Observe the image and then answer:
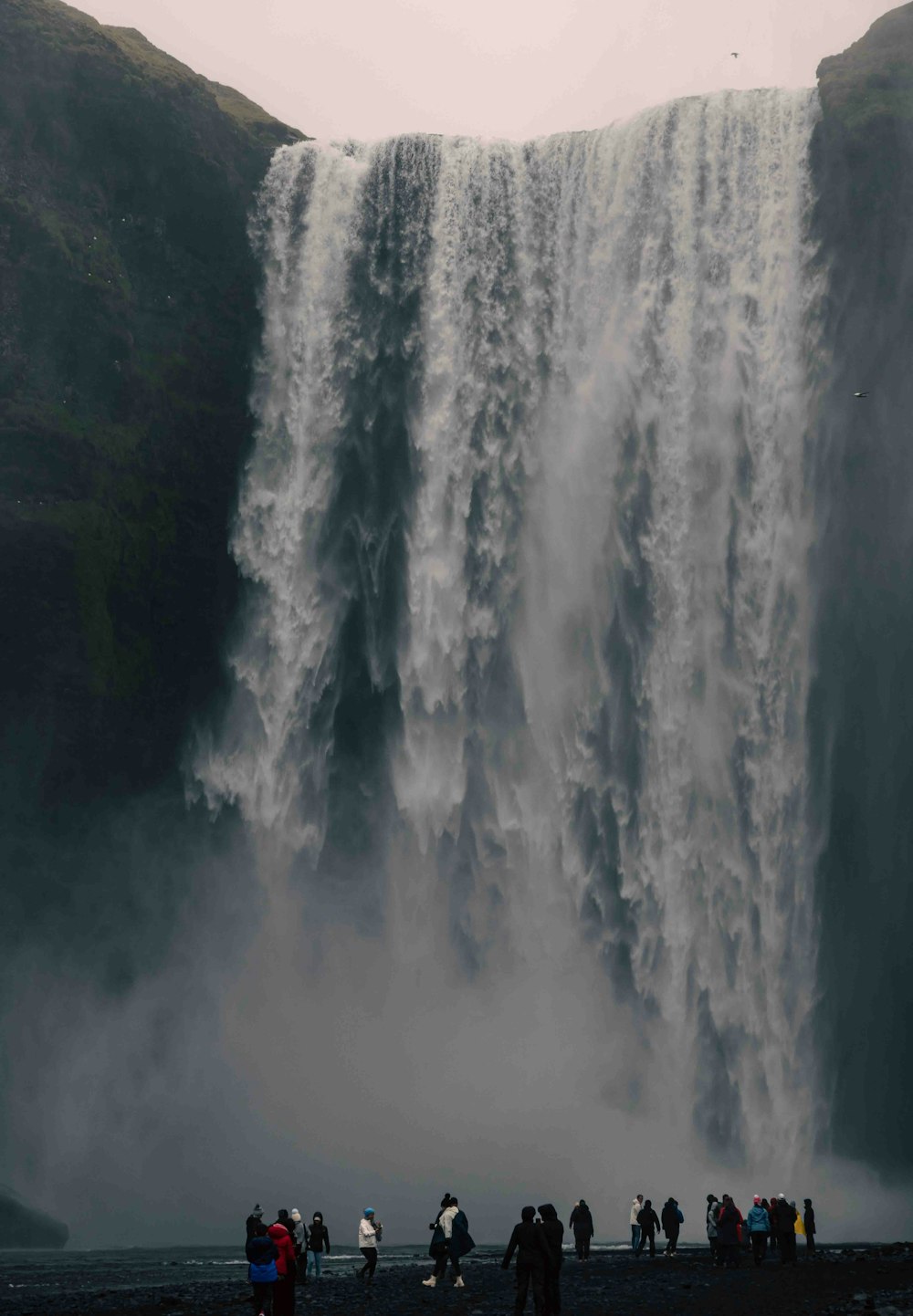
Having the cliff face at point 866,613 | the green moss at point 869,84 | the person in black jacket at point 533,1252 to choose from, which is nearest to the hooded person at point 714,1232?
the person in black jacket at point 533,1252

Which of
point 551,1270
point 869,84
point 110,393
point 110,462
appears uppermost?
point 869,84

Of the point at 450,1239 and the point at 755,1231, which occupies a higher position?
the point at 755,1231

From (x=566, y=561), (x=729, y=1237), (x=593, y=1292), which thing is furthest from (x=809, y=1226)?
(x=566, y=561)

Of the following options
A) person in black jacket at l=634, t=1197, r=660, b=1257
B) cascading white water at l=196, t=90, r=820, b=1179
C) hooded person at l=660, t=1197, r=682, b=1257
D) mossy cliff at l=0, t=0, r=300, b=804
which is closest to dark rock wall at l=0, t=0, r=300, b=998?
mossy cliff at l=0, t=0, r=300, b=804

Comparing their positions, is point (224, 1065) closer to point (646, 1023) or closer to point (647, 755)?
point (646, 1023)

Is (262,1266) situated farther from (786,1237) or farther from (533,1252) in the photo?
(786,1237)

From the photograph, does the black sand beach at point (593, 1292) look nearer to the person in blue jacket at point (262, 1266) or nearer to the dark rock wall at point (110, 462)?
the person in blue jacket at point (262, 1266)

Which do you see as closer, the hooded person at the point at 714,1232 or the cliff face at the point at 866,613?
the hooded person at the point at 714,1232
